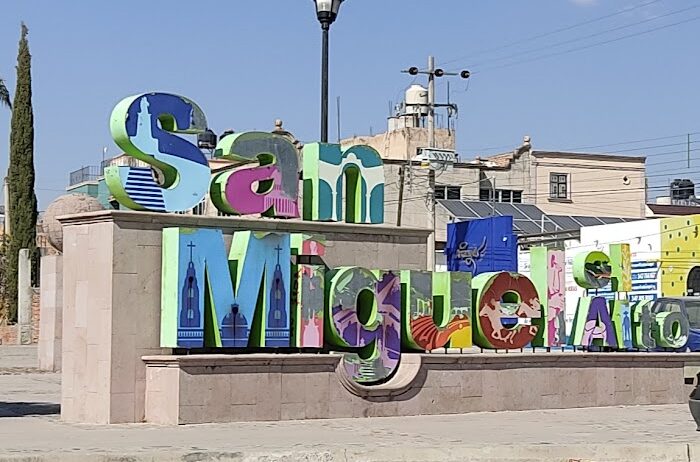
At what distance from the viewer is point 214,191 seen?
61.4ft

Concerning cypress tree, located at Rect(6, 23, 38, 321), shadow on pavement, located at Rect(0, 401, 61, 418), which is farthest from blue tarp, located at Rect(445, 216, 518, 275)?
cypress tree, located at Rect(6, 23, 38, 321)

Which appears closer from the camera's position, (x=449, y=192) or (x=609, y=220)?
(x=449, y=192)

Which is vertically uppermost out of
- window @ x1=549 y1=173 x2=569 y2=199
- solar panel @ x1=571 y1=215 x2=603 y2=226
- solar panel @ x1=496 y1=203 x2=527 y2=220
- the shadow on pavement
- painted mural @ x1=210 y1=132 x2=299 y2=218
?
→ window @ x1=549 y1=173 x2=569 y2=199

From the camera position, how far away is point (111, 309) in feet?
57.3

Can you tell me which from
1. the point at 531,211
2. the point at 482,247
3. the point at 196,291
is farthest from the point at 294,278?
the point at 531,211

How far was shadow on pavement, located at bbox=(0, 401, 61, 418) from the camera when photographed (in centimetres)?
1927

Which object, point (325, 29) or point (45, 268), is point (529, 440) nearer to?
point (325, 29)

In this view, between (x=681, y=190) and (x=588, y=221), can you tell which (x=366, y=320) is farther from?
(x=681, y=190)

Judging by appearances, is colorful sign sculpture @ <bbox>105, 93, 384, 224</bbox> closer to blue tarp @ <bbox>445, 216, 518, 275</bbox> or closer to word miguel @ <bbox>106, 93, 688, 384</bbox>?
word miguel @ <bbox>106, 93, 688, 384</bbox>

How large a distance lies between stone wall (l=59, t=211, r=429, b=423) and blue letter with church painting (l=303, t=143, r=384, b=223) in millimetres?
2020

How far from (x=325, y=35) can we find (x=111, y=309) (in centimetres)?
633

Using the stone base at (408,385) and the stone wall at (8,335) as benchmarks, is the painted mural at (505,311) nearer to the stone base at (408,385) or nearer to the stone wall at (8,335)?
the stone base at (408,385)

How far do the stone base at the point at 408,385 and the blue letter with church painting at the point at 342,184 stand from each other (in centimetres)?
252

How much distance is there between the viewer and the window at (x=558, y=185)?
67688mm
